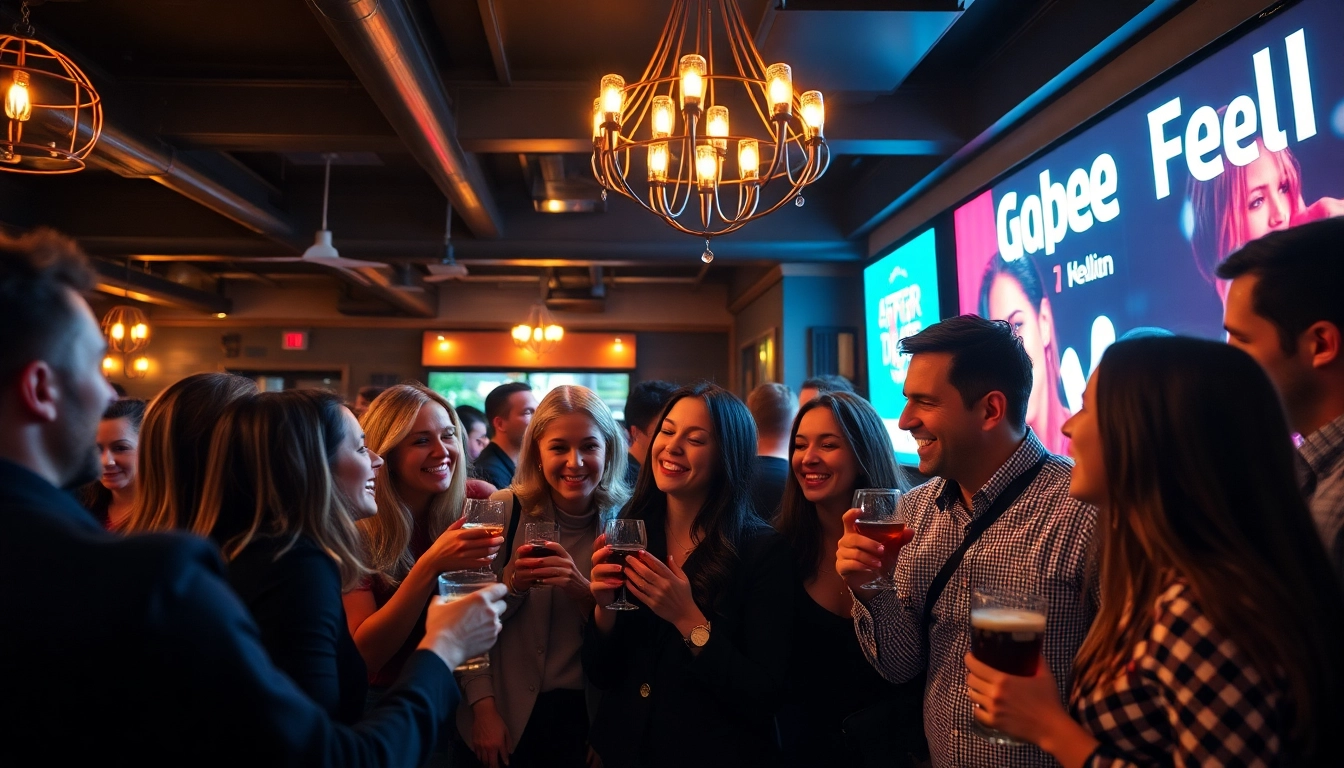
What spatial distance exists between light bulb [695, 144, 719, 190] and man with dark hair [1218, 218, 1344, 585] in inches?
69.8

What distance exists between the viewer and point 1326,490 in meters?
1.32

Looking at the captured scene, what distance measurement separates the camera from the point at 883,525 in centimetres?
170

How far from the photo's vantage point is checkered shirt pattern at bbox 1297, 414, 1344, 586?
4.10ft

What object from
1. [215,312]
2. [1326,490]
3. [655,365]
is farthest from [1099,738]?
[215,312]

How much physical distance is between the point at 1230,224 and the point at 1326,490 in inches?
79.0

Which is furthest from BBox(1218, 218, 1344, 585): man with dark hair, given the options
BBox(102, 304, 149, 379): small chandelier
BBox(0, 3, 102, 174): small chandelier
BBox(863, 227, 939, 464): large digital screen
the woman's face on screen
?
BBox(102, 304, 149, 379): small chandelier

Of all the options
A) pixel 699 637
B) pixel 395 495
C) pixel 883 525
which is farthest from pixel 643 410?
pixel 883 525

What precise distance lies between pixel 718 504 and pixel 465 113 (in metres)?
3.66

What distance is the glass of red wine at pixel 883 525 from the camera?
1.70 meters

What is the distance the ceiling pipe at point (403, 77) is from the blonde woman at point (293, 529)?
7.68ft

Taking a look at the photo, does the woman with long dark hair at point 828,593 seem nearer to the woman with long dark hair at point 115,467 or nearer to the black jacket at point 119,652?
the black jacket at point 119,652

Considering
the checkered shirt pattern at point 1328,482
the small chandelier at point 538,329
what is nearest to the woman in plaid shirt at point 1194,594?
the checkered shirt pattern at point 1328,482

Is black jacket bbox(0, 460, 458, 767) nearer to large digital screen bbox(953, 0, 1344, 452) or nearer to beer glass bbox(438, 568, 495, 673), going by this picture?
beer glass bbox(438, 568, 495, 673)

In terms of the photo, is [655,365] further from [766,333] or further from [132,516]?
[132,516]
